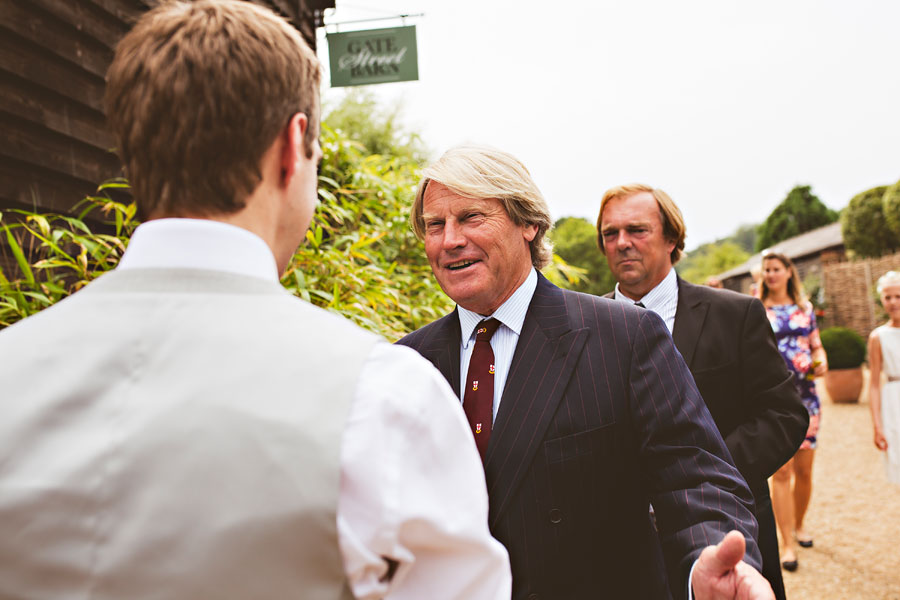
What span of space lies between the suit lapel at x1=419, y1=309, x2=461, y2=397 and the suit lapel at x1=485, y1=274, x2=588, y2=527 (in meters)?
0.22

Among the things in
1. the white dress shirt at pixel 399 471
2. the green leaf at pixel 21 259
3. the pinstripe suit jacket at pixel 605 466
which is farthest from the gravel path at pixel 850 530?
the green leaf at pixel 21 259

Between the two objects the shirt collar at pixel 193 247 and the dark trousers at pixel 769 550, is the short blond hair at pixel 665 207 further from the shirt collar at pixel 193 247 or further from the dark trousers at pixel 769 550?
the shirt collar at pixel 193 247

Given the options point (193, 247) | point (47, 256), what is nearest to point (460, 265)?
point (193, 247)

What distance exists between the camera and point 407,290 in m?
5.45

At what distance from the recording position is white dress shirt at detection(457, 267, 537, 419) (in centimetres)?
191

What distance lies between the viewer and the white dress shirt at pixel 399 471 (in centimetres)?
78

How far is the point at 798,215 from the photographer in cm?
5694

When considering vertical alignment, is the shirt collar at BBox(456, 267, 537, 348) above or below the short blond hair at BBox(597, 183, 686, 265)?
below

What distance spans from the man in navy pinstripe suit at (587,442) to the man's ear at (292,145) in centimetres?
98

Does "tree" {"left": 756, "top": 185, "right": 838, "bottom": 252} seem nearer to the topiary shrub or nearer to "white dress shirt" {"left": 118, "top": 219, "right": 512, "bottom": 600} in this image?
the topiary shrub

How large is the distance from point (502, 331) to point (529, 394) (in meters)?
0.30

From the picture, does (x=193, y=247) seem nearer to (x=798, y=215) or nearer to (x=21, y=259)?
(x=21, y=259)

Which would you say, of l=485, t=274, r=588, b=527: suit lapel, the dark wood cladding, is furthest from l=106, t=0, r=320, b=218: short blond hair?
the dark wood cladding

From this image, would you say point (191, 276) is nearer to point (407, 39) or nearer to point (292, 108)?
point (292, 108)
